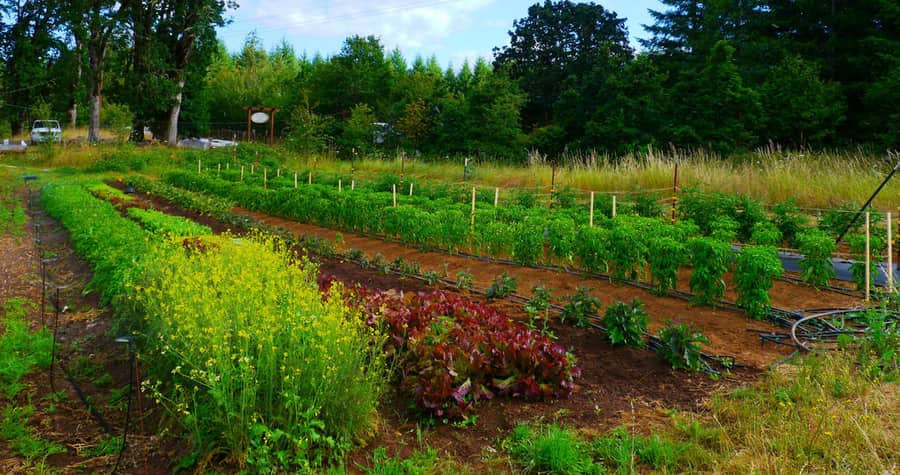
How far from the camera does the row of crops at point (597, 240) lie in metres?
6.41

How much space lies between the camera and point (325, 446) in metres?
3.54

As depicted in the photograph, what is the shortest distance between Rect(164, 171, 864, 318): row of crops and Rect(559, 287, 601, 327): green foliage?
1481mm

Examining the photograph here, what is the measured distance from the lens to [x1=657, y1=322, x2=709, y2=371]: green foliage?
15.6 feet

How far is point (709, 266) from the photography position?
21.2 ft

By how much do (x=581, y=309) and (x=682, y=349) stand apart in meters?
1.03

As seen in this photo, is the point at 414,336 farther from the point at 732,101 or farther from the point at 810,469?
the point at 732,101

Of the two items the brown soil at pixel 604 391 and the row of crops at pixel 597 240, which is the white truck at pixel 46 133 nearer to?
the row of crops at pixel 597 240

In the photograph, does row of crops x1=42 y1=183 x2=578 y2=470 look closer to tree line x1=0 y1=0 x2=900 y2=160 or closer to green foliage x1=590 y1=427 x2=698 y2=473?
green foliage x1=590 y1=427 x2=698 y2=473

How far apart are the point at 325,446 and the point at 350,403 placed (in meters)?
0.26

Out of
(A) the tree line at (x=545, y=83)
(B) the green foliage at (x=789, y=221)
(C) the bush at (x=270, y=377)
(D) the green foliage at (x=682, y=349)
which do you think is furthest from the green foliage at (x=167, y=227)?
(A) the tree line at (x=545, y=83)

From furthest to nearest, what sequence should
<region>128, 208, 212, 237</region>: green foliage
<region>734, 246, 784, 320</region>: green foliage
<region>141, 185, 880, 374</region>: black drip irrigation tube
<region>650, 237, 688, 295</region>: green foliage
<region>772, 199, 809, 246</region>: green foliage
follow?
<region>772, 199, 809, 246</region>: green foliage < <region>128, 208, 212, 237</region>: green foliage < <region>650, 237, 688, 295</region>: green foliage < <region>734, 246, 784, 320</region>: green foliage < <region>141, 185, 880, 374</region>: black drip irrigation tube

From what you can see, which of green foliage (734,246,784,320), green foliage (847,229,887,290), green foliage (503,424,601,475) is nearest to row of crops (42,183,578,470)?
green foliage (503,424,601,475)

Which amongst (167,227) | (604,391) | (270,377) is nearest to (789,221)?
(604,391)

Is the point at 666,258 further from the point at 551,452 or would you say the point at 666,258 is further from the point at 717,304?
the point at 551,452
